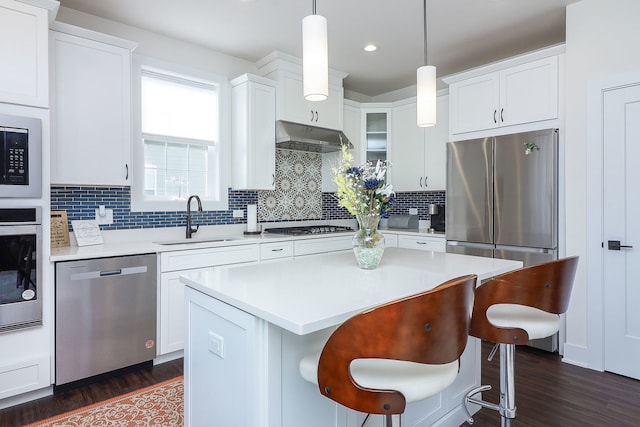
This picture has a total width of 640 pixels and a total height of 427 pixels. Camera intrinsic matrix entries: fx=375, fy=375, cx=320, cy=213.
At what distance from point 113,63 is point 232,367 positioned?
2608mm

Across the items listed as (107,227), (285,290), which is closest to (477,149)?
(285,290)

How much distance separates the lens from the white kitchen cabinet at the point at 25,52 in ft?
7.46

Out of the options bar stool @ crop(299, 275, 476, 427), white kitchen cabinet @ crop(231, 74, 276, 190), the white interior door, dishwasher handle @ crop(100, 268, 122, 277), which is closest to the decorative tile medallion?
white kitchen cabinet @ crop(231, 74, 276, 190)

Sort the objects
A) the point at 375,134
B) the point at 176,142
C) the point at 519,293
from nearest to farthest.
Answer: the point at 519,293
the point at 176,142
the point at 375,134

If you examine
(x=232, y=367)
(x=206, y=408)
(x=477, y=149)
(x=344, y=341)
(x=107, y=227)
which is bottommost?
(x=206, y=408)

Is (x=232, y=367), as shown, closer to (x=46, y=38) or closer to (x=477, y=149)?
(x=46, y=38)

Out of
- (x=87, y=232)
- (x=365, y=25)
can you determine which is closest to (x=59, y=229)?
(x=87, y=232)

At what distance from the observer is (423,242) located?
4102mm

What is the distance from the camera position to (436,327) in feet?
3.65

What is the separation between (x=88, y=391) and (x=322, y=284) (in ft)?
6.66

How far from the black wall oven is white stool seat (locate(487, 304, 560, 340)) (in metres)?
2.64

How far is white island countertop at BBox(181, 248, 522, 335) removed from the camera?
1217 millimetres

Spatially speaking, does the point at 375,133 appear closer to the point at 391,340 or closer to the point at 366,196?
the point at 366,196

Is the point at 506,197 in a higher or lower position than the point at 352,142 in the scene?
lower
